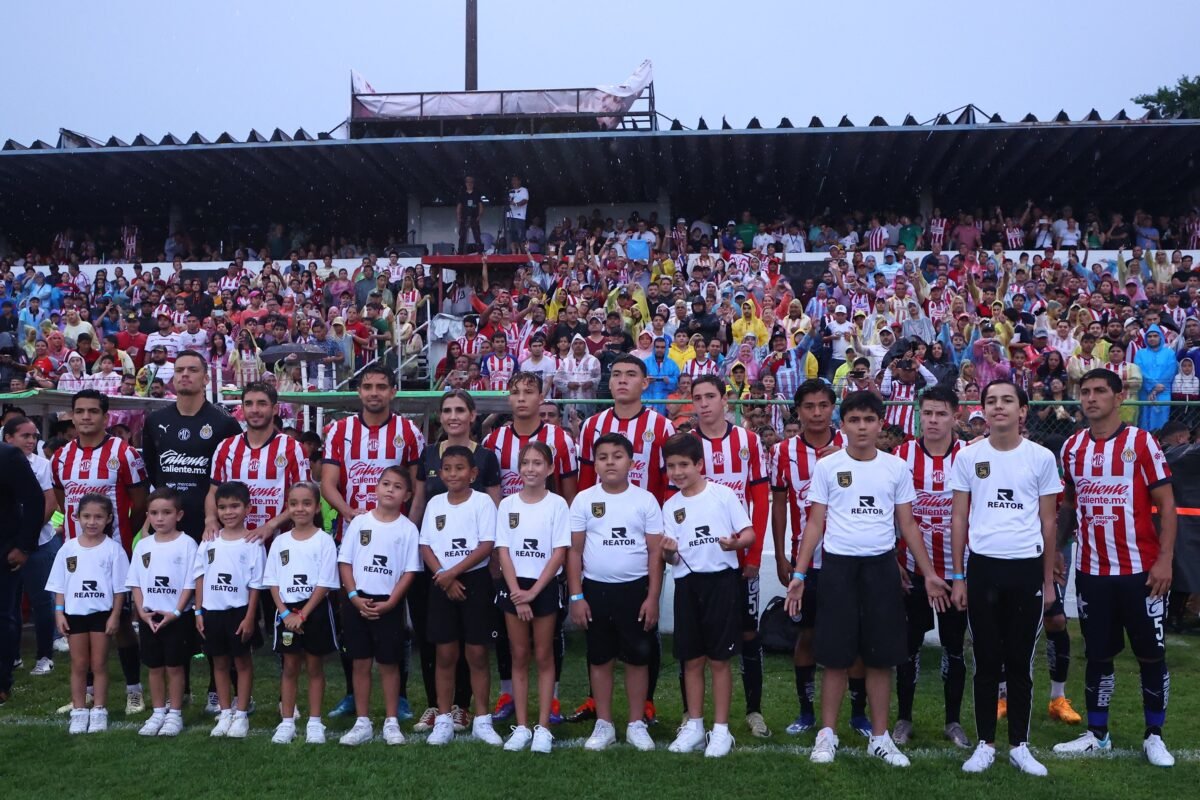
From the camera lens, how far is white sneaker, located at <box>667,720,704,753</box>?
204 inches

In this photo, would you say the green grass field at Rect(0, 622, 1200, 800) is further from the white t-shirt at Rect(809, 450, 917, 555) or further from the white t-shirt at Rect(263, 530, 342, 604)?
the white t-shirt at Rect(809, 450, 917, 555)

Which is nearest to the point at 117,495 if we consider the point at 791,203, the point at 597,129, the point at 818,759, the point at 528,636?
the point at 528,636

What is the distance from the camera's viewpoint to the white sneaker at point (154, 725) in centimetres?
561

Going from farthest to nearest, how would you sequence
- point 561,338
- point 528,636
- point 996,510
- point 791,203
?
point 791,203, point 561,338, point 528,636, point 996,510

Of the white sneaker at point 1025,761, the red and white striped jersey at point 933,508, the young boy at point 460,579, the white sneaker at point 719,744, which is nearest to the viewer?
the white sneaker at point 1025,761

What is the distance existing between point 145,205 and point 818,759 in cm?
2257

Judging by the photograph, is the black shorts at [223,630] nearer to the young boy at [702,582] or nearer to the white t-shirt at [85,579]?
the white t-shirt at [85,579]

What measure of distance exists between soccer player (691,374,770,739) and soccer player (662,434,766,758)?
32 centimetres

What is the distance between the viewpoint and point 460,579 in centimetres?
550

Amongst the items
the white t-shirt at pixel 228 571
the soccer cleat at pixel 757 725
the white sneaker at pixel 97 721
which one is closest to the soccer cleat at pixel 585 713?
the soccer cleat at pixel 757 725

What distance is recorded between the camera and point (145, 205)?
2366 centimetres

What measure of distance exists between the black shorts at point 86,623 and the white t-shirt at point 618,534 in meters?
2.78

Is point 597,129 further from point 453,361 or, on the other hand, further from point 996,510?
point 996,510

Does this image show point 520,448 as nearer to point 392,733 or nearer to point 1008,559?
point 392,733
